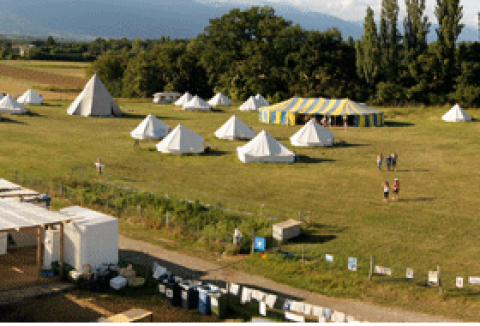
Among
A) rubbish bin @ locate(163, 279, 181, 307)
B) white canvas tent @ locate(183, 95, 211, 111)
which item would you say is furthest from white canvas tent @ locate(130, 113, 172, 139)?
rubbish bin @ locate(163, 279, 181, 307)

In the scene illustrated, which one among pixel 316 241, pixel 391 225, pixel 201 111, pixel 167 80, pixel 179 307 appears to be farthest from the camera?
pixel 167 80

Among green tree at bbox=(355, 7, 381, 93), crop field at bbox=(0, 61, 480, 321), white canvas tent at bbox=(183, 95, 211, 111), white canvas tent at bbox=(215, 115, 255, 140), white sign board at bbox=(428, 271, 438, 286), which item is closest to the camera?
white sign board at bbox=(428, 271, 438, 286)

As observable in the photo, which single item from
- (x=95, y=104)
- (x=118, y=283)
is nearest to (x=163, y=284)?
(x=118, y=283)

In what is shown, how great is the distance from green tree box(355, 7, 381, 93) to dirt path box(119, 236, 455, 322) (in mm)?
51871

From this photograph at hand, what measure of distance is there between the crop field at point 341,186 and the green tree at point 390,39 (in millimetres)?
16491

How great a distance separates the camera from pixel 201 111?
204ft

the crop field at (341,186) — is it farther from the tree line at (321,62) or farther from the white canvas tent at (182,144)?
the tree line at (321,62)

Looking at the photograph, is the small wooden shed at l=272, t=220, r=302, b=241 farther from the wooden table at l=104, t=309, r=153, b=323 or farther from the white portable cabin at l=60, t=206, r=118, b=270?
the wooden table at l=104, t=309, r=153, b=323

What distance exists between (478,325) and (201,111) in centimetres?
5135

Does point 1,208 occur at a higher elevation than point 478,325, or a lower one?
higher

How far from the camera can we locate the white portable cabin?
15.1m

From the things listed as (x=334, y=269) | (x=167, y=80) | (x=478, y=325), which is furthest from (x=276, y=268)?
(x=167, y=80)

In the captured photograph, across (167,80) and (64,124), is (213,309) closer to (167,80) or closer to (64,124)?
(64,124)

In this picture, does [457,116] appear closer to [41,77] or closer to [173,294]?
[173,294]
